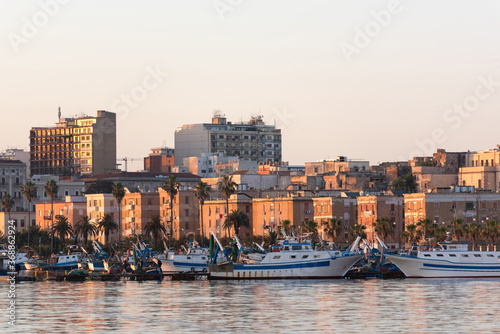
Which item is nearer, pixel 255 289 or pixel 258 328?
pixel 258 328

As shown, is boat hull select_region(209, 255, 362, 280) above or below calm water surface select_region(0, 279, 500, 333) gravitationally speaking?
above

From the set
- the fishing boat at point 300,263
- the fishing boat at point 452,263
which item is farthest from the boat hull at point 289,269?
the fishing boat at point 452,263

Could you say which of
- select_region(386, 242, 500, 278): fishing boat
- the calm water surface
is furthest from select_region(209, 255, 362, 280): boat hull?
select_region(386, 242, 500, 278): fishing boat

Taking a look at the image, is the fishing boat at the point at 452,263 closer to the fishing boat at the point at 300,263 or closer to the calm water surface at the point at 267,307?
the calm water surface at the point at 267,307

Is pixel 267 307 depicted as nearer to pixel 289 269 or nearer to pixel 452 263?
pixel 289 269

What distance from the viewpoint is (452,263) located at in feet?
607

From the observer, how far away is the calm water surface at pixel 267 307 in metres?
116

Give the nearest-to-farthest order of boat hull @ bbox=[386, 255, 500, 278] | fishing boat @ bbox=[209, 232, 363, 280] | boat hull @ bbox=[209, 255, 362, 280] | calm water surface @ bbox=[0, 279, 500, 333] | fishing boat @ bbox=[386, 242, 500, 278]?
calm water surface @ bbox=[0, 279, 500, 333] < fishing boat @ bbox=[209, 232, 363, 280] < boat hull @ bbox=[209, 255, 362, 280] < boat hull @ bbox=[386, 255, 500, 278] < fishing boat @ bbox=[386, 242, 500, 278]

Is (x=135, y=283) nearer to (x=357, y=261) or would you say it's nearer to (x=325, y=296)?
(x=357, y=261)

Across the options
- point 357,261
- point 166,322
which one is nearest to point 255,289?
point 357,261

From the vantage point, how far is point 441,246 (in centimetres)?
18625

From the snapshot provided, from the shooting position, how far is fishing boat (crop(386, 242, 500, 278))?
185 m

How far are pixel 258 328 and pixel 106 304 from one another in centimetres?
3165

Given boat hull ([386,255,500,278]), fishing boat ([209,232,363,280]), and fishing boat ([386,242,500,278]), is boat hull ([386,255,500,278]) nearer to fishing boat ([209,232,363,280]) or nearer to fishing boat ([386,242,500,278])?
fishing boat ([386,242,500,278])
